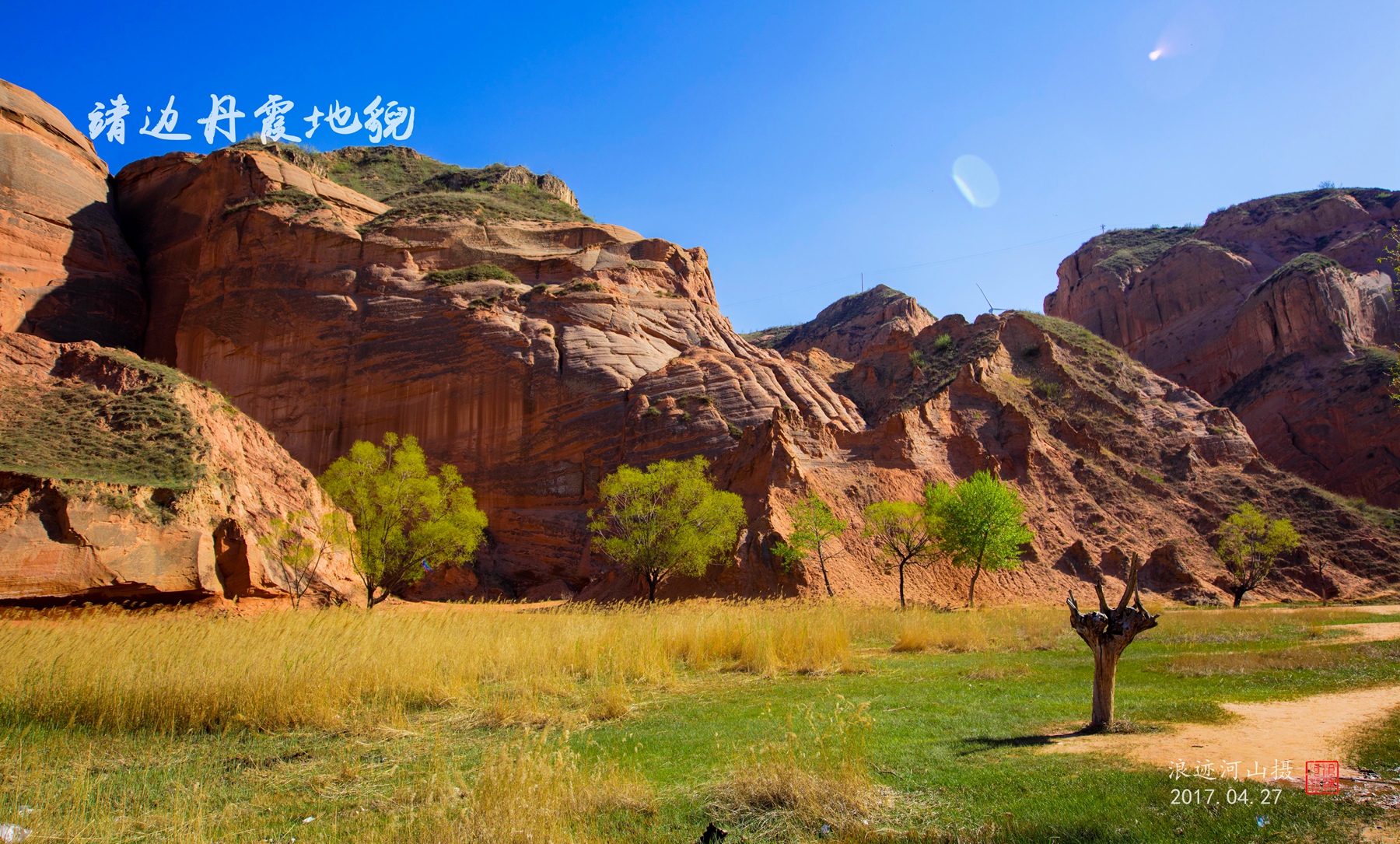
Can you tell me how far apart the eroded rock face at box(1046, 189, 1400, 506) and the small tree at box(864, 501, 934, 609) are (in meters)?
44.9

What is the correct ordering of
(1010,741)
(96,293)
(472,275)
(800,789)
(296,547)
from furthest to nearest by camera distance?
(472,275), (96,293), (296,547), (1010,741), (800,789)

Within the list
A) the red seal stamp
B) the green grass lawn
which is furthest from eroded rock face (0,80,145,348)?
the red seal stamp

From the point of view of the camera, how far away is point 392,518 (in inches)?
1054

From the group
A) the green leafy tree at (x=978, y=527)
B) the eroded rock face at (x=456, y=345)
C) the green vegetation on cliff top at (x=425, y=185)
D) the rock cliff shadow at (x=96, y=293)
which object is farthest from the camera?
the green vegetation on cliff top at (x=425, y=185)

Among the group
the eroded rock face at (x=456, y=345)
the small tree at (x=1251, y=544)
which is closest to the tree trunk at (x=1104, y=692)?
the eroded rock face at (x=456, y=345)

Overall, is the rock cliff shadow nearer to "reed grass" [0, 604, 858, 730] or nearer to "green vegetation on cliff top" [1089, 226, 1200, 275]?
"reed grass" [0, 604, 858, 730]

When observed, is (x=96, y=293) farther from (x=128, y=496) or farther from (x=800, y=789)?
(x=800, y=789)

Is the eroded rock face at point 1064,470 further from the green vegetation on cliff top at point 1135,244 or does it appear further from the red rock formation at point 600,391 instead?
the green vegetation on cliff top at point 1135,244

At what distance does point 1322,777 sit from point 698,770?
5.02 m

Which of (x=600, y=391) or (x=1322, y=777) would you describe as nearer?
(x=1322, y=777)

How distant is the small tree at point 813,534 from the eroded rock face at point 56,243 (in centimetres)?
4859

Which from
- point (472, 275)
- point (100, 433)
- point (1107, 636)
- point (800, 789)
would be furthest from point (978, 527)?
point (472, 275)

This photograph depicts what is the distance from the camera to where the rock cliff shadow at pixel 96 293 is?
48.2 meters

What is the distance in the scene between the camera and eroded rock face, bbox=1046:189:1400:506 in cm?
5750
